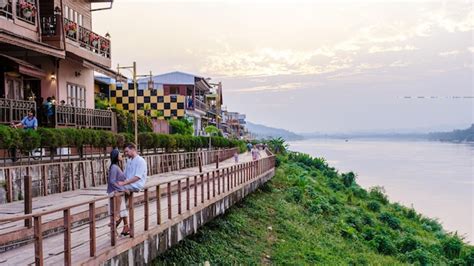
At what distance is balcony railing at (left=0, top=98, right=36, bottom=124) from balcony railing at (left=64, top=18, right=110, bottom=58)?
18.8 feet

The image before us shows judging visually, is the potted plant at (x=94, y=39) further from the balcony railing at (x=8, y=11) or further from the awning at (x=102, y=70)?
the balcony railing at (x=8, y=11)

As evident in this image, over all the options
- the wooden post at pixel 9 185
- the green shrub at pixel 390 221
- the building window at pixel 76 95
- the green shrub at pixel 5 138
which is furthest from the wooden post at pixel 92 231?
the green shrub at pixel 390 221

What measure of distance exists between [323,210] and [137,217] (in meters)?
17.2

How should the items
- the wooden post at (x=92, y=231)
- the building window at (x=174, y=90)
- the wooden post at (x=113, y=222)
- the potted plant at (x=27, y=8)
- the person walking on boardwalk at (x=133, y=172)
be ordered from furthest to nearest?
1. the building window at (x=174, y=90)
2. the potted plant at (x=27, y=8)
3. the person walking on boardwalk at (x=133, y=172)
4. the wooden post at (x=113, y=222)
5. the wooden post at (x=92, y=231)

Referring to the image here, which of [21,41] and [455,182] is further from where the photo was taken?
[455,182]

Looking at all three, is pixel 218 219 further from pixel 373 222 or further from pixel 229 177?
pixel 373 222

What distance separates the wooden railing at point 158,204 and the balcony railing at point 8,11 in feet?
23.9

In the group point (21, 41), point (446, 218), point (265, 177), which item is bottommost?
point (446, 218)

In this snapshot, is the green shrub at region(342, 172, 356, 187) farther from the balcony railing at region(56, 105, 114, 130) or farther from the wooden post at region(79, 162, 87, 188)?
the wooden post at region(79, 162, 87, 188)

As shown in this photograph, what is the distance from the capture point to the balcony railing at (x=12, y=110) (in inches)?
576

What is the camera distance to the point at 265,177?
1086 inches

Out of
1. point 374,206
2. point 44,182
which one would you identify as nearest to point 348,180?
point 374,206

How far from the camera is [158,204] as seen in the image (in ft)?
33.2

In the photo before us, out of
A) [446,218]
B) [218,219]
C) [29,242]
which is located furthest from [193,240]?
[446,218]
